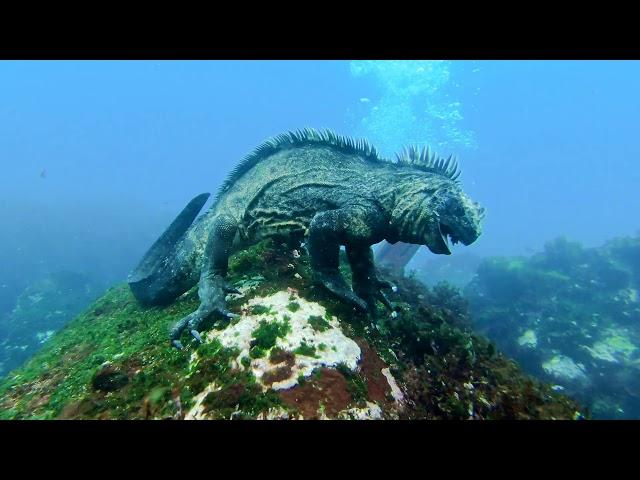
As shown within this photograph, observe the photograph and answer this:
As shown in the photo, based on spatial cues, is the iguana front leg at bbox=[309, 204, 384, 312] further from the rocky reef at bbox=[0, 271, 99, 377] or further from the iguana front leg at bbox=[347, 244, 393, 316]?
the rocky reef at bbox=[0, 271, 99, 377]

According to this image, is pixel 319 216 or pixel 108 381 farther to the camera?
pixel 319 216

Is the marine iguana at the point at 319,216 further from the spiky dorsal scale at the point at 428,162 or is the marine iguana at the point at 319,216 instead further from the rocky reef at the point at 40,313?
the rocky reef at the point at 40,313

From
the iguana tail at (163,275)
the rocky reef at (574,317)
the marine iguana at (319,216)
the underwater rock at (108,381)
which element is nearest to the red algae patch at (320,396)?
the marine iguana at (319,216)

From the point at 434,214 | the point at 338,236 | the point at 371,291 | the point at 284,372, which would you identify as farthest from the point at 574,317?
the point at 284,372

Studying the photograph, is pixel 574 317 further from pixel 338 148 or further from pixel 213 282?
pixel 213 282

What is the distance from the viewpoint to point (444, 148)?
58.8 meters

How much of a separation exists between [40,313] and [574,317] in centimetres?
2651

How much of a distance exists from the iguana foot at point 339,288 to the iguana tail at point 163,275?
2.31 meters

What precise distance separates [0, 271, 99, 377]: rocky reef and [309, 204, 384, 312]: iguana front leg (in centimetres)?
1333

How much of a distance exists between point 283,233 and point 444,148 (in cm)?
6027

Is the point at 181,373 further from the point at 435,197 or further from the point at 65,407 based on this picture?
the point at 435,197

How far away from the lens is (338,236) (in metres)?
4.86

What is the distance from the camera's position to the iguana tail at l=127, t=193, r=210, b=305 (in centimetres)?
572
